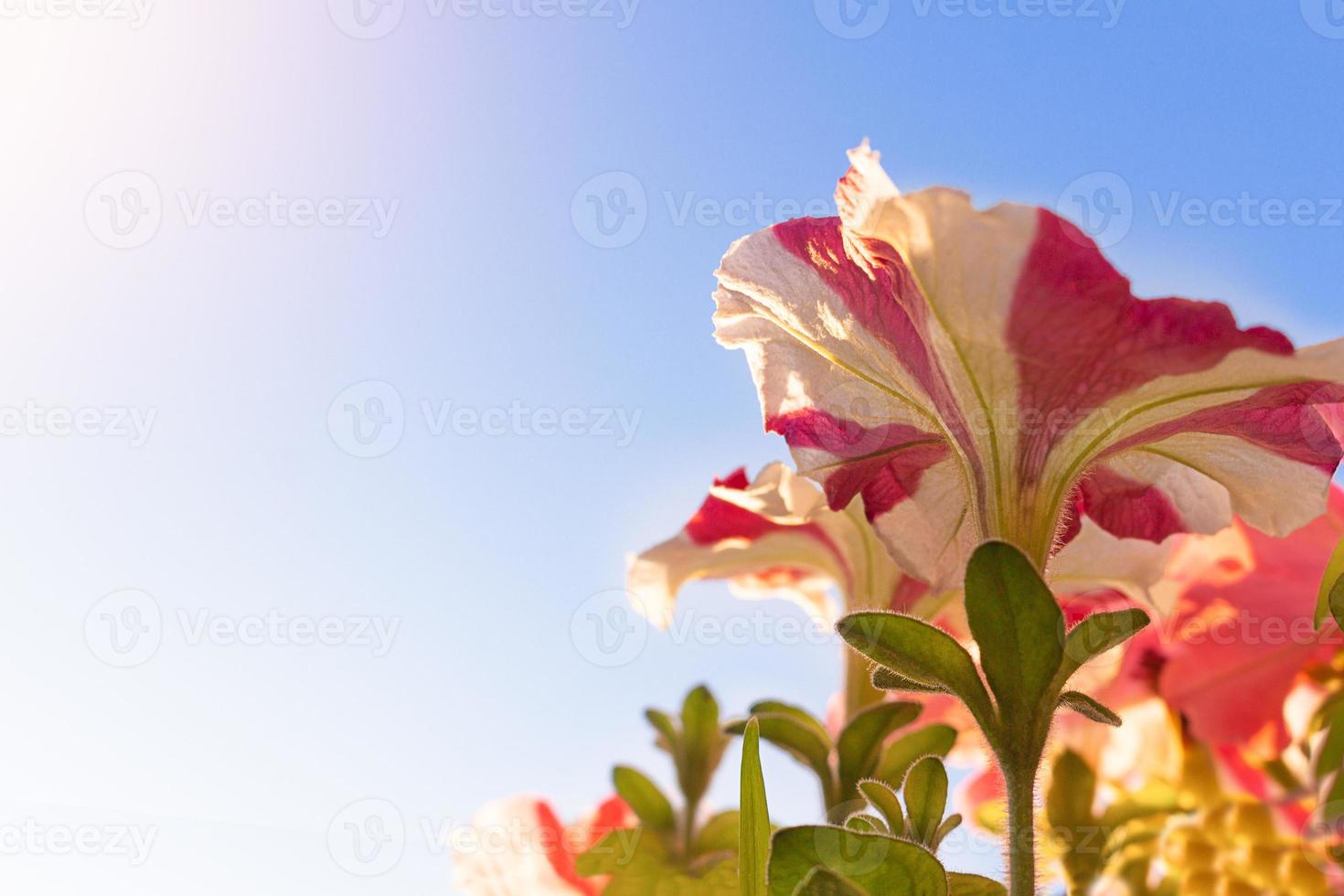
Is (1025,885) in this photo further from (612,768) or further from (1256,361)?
(612,768)

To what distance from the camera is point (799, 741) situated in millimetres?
646

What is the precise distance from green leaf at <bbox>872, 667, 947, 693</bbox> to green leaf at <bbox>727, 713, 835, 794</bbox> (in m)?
0.15

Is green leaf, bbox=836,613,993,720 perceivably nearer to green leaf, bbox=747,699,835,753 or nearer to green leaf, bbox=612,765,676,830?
green leaf, bbox=747,699,835,753

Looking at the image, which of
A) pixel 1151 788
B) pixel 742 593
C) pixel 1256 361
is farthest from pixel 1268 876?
pixel 1256 361

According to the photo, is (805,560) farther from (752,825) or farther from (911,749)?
(752,825)

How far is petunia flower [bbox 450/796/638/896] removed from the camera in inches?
41.4

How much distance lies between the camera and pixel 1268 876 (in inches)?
32.4

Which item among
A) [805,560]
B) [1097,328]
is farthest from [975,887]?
[805,560]

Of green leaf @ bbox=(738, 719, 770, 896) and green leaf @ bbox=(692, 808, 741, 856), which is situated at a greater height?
green leaf @ bbox=(738, 719, 770, 896)

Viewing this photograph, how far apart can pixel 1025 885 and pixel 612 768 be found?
0.51 metres

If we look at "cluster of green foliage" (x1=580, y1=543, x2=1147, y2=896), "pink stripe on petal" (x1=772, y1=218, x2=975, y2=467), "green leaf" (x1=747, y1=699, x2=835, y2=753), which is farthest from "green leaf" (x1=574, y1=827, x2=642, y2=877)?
"pink stripe on petal" (x1=772, y1=218, x2=975, y2=467)

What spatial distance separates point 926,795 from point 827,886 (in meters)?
0.13

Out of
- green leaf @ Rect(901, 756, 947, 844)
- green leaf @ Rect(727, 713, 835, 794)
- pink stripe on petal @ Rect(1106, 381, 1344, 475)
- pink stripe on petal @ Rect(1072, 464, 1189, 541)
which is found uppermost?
pink stripe on petal @ Rect(1106, 381, 1344, 475)

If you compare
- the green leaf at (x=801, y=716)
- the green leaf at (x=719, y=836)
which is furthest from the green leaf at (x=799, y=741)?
the green leaf at (x=719, y=836)
